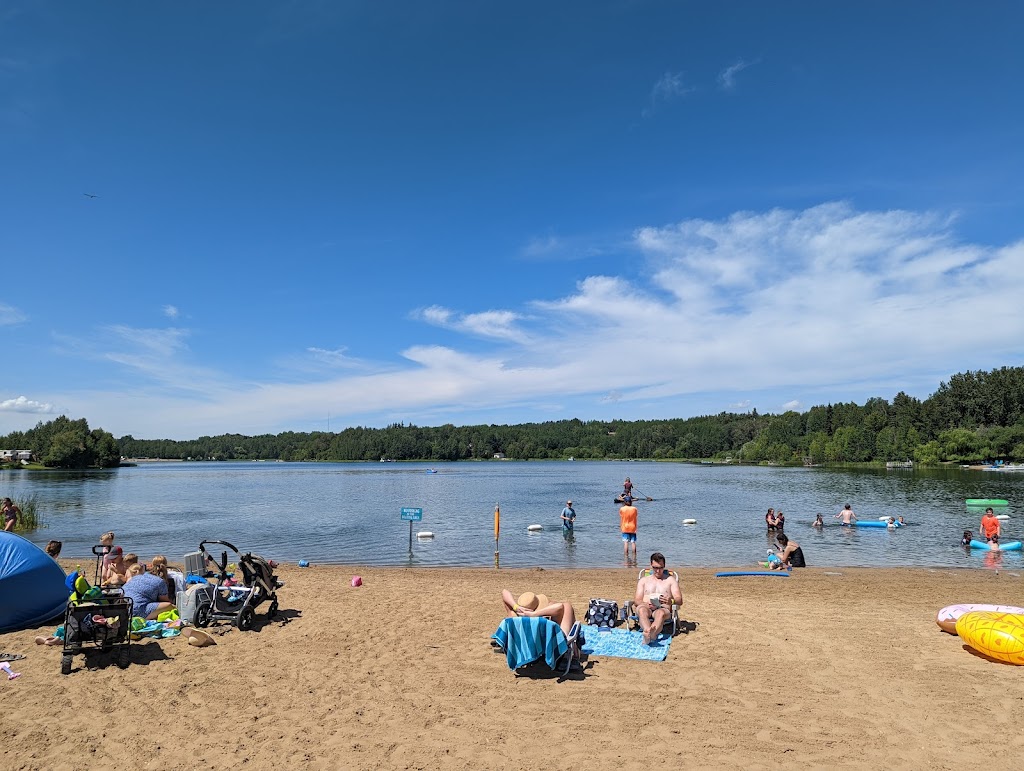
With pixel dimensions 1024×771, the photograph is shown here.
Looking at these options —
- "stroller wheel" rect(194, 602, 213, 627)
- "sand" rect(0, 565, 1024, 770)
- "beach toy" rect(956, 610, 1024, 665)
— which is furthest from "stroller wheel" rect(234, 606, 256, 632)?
"beach toy" rect(956, 610, 1024, 665)

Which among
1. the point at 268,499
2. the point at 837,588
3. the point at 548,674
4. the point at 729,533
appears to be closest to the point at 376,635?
the point at 548,674

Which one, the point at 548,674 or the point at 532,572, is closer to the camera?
the point at 548,674

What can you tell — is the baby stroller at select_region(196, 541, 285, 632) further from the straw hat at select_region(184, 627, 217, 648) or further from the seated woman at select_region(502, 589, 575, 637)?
the seated woman at select_region(502, 589, 575, 637)

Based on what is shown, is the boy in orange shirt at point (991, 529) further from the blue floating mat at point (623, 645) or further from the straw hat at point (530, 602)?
the straw hat at point (530, 602)

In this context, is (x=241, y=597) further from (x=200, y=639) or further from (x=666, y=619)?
(x=666, y=619)

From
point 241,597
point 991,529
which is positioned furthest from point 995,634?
point 991,529

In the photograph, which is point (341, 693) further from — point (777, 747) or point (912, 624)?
point (912, 624)

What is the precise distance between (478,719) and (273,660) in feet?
10.7

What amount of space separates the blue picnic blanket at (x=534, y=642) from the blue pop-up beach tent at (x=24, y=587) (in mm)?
7213

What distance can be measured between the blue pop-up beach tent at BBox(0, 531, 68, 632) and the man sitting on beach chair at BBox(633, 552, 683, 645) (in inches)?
344

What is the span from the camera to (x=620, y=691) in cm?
688

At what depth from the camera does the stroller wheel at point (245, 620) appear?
9.26 meters

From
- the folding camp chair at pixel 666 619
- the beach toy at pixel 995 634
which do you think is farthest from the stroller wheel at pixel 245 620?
the beach toy at pixel 995 634

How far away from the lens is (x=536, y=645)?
7.20 metres
